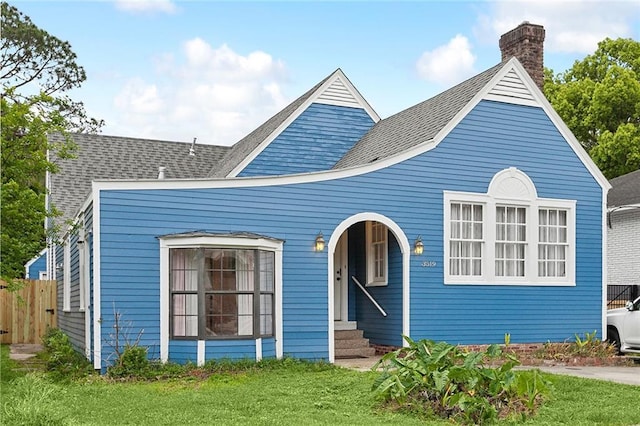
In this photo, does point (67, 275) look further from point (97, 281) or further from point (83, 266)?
point (97, 281)

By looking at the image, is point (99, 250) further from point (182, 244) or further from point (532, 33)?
point (532, 33)

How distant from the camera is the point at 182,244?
1353 cm

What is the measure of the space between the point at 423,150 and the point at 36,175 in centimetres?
723

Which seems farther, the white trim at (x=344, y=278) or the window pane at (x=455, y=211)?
the white trim at (x=344, y=278)

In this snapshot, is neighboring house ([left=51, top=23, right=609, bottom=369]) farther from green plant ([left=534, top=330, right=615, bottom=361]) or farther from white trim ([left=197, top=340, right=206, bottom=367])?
green plant ([left=534, top=330, right=615, bottom=361])

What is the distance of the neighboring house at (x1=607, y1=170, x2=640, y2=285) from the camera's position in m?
24.2

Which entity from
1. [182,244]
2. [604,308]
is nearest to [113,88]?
[182,244]

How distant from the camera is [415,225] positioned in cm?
1572

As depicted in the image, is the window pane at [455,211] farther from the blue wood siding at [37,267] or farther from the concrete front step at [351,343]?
the blue wood siding at [37,267]

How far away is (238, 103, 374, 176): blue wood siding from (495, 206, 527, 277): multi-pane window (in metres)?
4.62

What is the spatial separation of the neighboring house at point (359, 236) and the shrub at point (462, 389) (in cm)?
447

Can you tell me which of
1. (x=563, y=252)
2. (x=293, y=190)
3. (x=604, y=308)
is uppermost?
(x=293, y=190)

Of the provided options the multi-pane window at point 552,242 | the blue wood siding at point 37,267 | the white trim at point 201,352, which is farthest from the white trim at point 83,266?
the blue wood siding at point 37,267

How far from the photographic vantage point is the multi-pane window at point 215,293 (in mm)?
13562
